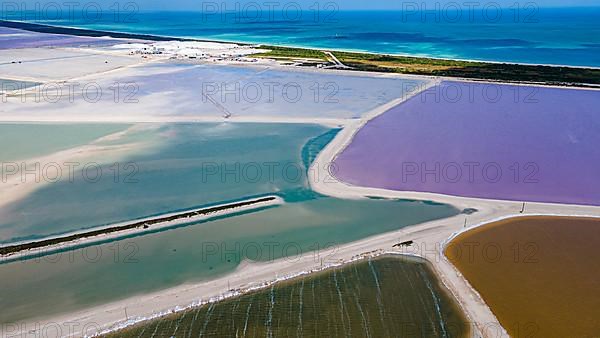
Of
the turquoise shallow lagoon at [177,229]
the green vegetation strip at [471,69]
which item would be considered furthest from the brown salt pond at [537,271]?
the green vegetation strip at [471,69]

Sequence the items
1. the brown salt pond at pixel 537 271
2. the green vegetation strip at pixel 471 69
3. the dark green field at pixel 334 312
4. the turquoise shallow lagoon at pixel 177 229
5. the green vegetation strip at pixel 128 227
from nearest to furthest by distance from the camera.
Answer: the dark green field at pixel 334 312
the brown salt pond at pixel 537 271
the turquoise shallow lagoon at pixel 177 229
the green vegetation strip at pixel 128 227
the green vegetation strip at pixel 471 69

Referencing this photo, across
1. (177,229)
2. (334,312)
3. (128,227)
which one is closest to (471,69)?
(177,229)

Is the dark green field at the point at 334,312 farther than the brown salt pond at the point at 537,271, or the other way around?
the brown salt pond at the point at 537,271

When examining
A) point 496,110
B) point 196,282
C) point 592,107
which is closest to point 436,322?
point 196,282

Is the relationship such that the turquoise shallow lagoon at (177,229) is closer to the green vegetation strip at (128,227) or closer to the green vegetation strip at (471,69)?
the green vegetation strip at (128,227)

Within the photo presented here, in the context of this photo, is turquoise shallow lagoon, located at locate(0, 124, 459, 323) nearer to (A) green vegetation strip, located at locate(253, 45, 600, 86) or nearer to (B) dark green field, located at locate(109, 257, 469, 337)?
(B) dark green field, located at locate(109, 257, 469, 337)

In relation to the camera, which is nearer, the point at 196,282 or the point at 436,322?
the point at 436,322

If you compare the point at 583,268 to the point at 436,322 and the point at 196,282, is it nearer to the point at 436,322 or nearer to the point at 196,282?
the point at 436,322
